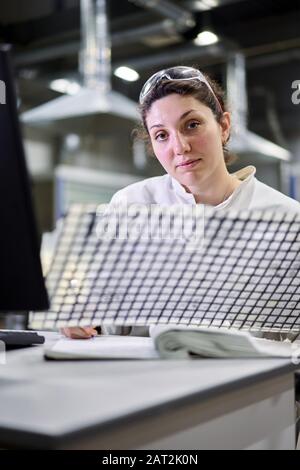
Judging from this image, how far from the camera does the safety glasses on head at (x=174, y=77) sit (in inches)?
70.9

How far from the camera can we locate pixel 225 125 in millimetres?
1913

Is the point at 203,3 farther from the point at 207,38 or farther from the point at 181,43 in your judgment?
the point at 181,43

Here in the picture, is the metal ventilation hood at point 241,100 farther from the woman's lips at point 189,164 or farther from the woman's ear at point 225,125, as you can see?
the woman's lips at point 189,164

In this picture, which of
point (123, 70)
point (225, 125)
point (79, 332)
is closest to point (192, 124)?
point (225, 125)

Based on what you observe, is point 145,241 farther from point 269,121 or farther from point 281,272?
point 269,121

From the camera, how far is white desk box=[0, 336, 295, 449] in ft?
2.19

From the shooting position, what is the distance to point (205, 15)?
4707mm

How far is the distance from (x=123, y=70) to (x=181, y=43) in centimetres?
64

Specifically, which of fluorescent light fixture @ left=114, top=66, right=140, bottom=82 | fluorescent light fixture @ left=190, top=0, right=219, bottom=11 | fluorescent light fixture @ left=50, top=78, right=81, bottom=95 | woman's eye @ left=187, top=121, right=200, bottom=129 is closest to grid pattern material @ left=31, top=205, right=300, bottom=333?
woman's eye @ left=187, top=121, right=200, bottom=129

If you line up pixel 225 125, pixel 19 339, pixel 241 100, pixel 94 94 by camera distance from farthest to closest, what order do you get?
pixel 241 100
pixel 94 94
pixel 225 125
pixel 19 339

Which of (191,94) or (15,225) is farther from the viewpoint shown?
(191,94)

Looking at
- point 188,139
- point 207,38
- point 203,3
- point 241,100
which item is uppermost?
point 207,38

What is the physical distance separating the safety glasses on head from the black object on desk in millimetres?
859
